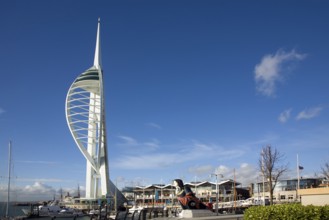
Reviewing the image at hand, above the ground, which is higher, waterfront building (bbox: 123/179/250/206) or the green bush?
the green bush

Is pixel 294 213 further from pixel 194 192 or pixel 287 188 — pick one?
pixel 194 192

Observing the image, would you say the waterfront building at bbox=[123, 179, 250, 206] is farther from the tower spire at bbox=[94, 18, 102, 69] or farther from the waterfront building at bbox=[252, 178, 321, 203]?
the tower spire at bbox=[94, 18, 102, 69]

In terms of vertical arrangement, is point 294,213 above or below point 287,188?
above

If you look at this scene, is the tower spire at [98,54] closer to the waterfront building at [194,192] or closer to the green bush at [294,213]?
the waterfront building at [194,192]

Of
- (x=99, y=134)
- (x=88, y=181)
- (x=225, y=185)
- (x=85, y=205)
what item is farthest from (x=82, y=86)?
(x=225, y=185)

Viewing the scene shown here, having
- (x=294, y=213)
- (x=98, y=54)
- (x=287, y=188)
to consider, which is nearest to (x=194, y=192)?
(x=287, y=188)

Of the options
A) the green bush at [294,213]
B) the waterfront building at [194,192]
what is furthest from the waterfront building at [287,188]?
the green bush at [294,213]

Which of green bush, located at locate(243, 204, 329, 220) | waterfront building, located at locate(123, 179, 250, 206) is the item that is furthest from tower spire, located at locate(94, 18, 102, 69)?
green bush, located at locate(243, 204, 329, 220)

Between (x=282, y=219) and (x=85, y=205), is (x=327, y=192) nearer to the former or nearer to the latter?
(x=282, y=219)

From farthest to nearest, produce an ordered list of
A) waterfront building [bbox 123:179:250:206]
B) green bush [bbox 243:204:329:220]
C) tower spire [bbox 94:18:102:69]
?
waterfront building [bbox 123:179:250:206] < tower spire [bbox 94:18:102:69] < green bush [bbox 243:204:329:220]

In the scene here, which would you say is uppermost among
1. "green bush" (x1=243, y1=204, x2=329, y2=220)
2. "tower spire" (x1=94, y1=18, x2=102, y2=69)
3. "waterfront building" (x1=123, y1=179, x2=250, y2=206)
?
"tower spire" (x1=94, y1=18, x2=102, y2=69)

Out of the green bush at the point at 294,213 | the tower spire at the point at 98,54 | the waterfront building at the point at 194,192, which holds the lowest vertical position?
the waterfront building at the point at 194,192

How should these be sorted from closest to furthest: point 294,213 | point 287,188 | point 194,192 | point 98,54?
point 294,213 → point 98,54 → point 287,188 → point 194,192

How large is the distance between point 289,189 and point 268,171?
306 ft
